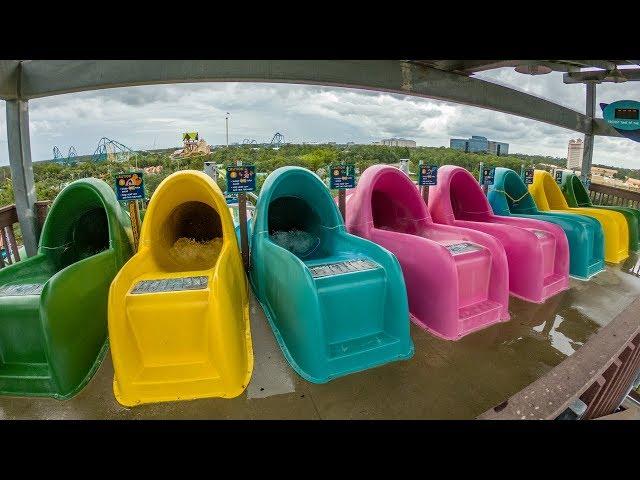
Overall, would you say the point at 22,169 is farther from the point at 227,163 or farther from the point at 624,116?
the point at 624,116

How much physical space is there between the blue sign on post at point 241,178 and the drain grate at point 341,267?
63.8 inches

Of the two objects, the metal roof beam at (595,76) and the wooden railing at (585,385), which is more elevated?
the metal roof beam at (595,76)

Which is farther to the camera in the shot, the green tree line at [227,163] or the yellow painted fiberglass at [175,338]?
the green tree line at [227,163]

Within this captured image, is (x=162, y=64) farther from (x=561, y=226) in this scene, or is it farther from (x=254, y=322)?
(x=561, y=226)

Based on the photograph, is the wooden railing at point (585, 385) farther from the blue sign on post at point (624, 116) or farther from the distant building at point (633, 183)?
the blue sign on post at point (624, 116)

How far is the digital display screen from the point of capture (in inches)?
265

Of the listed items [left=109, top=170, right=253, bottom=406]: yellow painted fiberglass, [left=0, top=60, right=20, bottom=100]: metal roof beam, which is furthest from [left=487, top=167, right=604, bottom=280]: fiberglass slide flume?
[left=0, top=60, right=20, bottom=100]: metal roof beam

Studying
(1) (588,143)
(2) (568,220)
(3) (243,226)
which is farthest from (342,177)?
(1) (588,143)

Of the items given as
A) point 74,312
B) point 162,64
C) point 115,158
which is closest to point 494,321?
point 74,312

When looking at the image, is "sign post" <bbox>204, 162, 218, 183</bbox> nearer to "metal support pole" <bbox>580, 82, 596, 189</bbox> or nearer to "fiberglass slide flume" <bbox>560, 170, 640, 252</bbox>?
"fiberglass slide flume" <bbox>560, 170, 640, 252</bbox>

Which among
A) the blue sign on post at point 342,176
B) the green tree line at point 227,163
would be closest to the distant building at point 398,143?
the green tree line at point 227,163

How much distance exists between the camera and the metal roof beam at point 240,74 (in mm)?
4270

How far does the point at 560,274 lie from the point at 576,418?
293 cm

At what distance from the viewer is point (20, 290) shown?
8.21ft
